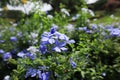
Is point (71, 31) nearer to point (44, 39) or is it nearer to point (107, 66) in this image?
point (107, 66)

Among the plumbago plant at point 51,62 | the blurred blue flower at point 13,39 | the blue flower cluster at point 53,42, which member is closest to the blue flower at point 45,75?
the plumbago plant at point 51,62

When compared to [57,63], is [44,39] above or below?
above

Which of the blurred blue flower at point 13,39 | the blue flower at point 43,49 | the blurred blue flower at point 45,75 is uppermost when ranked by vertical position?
the blue flower at point 43,49

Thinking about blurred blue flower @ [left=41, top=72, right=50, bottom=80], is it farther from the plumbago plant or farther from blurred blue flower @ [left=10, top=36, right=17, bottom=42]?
blurred blue flower @ [left=10, top=36, right=17, bottom=42]

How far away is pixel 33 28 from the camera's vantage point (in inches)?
167

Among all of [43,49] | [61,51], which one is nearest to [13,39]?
[61,51]

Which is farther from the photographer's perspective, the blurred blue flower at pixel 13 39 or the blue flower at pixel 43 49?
the blurred blue flower at pixel 13 39

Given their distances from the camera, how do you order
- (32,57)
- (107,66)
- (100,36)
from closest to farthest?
(32,57) < (107,66) < (100,36)

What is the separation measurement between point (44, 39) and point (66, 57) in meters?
0.27

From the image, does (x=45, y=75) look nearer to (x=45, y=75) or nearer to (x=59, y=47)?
(x=45, y=75)

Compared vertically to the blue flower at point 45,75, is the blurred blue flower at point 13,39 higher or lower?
lower

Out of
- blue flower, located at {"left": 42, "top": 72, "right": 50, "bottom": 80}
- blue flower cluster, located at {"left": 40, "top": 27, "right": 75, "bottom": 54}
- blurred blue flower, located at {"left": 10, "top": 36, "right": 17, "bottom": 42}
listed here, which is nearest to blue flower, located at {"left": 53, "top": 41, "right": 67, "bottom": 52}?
blue flower cluster, located at {"left": 40, "top": 27, "right": 75, "bottom": 54}

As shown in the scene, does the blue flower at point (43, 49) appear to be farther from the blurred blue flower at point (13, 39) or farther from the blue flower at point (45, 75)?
the blurred blue flower at point (13, 39)

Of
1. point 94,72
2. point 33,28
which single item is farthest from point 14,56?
point 94,72
